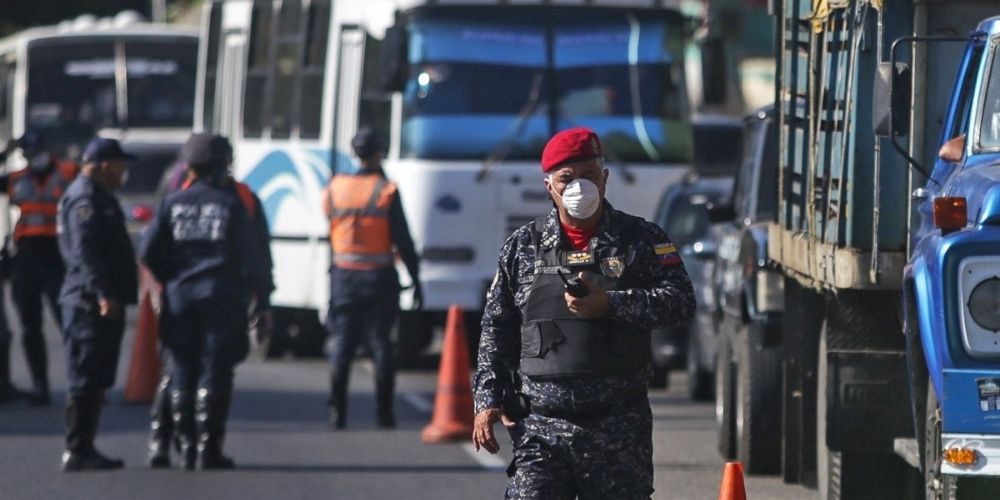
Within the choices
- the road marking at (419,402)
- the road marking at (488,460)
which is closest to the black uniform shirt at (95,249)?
the road marking at (488,460)

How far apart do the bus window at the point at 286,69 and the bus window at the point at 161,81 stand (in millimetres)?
7719

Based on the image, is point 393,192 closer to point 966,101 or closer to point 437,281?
point 437,281

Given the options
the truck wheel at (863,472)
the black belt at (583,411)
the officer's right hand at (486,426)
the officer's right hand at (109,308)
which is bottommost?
the truck wheel at (863,472)

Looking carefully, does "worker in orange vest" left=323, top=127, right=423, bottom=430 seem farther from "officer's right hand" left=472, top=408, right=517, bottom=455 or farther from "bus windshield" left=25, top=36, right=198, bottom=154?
"bus windshield" left=25, top=36, right=198, bottom=154

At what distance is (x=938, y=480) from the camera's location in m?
7.37

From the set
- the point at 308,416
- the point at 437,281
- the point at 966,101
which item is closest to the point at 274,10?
the point at 437,281

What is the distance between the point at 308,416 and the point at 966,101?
746 centimetres

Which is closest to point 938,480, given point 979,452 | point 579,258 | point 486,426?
point 979,452

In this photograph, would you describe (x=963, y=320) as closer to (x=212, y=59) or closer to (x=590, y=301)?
(x=590, y=301)

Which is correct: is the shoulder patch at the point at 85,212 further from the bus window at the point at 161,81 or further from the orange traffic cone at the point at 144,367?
the bus window at the point at 161,81

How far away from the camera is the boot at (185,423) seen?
1148 centimetres

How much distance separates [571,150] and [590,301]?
0.45 metres

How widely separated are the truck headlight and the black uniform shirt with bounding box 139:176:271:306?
17.1 feet

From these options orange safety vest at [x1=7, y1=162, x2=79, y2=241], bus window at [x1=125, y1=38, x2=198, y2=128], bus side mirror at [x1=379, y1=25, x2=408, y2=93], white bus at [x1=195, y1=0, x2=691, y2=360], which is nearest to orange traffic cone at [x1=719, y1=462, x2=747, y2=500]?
orange safety vest at [x1=7, y1=162, x2=79, y2=241]
